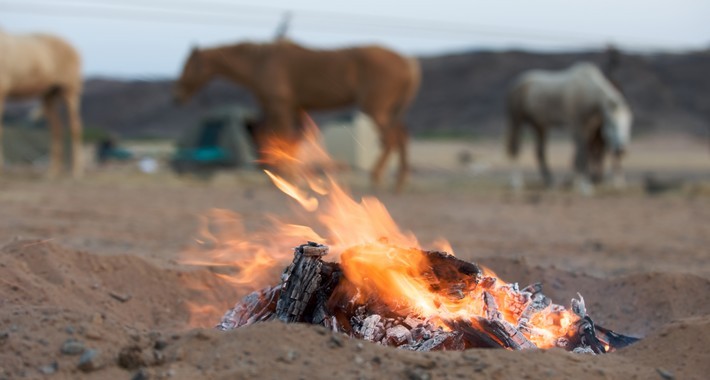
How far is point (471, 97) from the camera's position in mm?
58875

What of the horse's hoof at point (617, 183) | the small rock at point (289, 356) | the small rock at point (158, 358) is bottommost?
the horse's hoof at point (617, 183)

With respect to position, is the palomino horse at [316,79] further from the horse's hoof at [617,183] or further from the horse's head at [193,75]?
the horse's hoof at [617,183]

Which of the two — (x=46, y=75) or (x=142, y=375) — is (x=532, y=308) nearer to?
(x=142, y=375)

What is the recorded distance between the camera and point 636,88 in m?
55.5

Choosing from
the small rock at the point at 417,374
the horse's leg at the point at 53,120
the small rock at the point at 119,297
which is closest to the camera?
the small rock at the point at 417,374

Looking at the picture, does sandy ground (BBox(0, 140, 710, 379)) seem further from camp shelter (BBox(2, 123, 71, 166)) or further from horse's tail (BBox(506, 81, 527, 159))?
camp shelter (BBox(2, 123, 71, 166))

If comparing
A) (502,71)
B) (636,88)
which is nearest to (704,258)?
(636,88)

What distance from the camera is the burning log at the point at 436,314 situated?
4.12 meters

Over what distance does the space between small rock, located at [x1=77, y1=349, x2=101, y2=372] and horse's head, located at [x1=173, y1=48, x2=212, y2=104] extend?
13.2 m

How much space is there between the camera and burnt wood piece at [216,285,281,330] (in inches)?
176

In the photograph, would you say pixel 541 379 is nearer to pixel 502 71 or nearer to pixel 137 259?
pixel 137 259

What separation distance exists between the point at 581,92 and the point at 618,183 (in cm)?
195

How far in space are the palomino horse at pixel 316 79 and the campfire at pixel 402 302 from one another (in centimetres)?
1021

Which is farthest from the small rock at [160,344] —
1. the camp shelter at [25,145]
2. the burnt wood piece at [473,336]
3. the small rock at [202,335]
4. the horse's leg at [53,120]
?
the camp shelter at [25,145]
